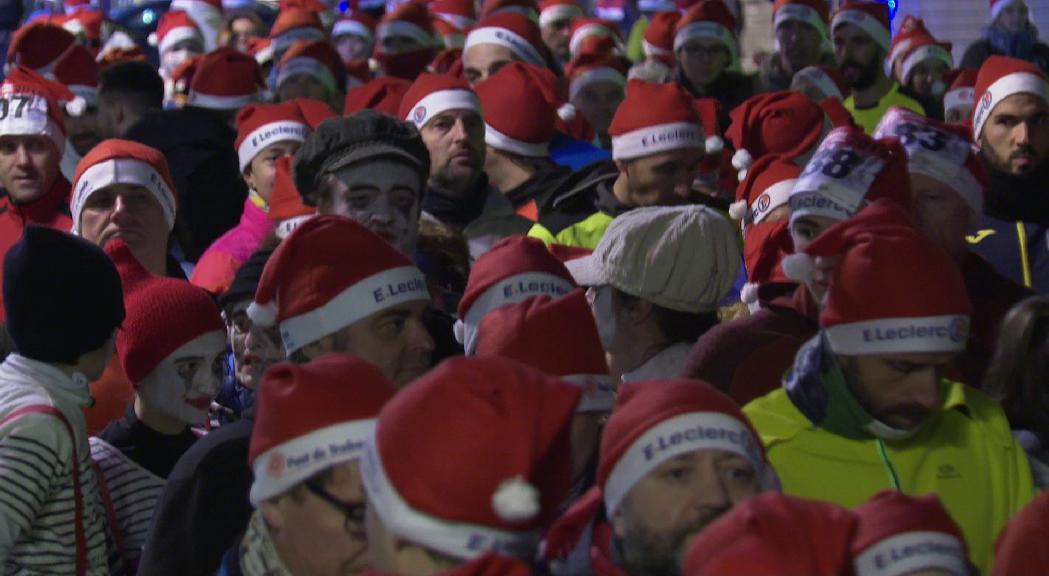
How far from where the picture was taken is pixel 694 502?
15.5 ft

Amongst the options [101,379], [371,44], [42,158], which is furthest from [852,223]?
[371,44]

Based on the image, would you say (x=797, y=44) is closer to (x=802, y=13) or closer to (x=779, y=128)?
(x=802, y=13)

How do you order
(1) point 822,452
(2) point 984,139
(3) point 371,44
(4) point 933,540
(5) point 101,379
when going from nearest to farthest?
(4) point 933,540, (1) point 822,452, (5) point 101,379, (2) point 984,139, (3) point 371,44

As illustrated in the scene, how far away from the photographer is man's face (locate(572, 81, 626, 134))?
12.5 meters

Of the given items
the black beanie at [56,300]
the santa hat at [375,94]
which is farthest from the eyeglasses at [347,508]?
the santa hat at [375,94]

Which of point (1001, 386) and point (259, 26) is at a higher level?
point (1001, 386)

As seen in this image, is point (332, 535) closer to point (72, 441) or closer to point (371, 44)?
point (72, 441)

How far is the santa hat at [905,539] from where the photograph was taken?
13.7 feet

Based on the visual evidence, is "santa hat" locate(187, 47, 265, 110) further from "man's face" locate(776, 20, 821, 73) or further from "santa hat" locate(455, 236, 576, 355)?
"santa hat" locate(455, 236, 576, 355)

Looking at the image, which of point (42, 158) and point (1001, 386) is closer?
point (1001, 386)

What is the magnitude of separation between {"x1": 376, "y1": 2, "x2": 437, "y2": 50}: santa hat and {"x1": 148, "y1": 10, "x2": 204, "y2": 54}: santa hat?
5.45 feet

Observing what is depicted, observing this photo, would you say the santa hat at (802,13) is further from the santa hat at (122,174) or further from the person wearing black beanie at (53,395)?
the person wearing black beanie at (53,395)

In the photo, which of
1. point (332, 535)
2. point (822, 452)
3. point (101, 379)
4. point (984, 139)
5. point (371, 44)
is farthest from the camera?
point (371, 44)

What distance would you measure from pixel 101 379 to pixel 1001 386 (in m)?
2.90
